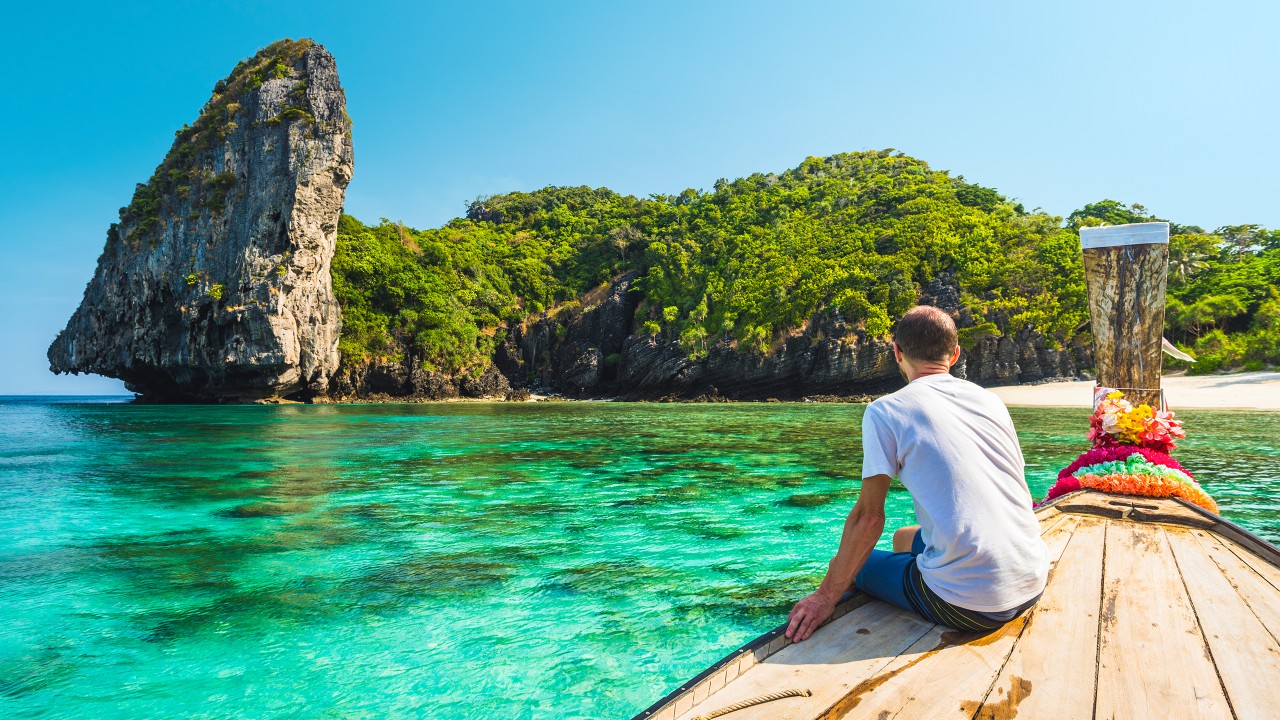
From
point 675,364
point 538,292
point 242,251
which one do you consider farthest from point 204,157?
point 675,364

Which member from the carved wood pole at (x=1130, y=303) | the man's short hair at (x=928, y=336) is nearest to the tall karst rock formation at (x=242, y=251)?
the carved wood pole at (x=1130, y=303)

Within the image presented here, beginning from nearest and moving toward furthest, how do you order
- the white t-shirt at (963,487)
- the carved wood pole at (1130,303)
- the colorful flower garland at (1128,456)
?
the white t-shirt at (963,487), the colorful flower garland at (1128,456), the carved wood pole at (1130,303)

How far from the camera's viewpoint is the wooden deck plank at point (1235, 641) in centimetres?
176

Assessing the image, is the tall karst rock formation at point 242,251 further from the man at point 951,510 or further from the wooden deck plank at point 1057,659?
the wooden deck plank at point 1057,659

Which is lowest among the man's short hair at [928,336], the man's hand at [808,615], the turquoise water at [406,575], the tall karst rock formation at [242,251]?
the turquoise water at [406,575]

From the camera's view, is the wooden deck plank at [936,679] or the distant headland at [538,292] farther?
the distant headland at [538,292]

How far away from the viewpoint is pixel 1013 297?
40.1 m

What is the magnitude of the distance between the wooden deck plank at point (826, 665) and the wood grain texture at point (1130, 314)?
5.20 m

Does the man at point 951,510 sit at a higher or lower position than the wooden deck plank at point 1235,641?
→ higher

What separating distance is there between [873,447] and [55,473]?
14374 mm

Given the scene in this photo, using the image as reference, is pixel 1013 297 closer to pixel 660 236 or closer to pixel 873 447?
pixel 660 236

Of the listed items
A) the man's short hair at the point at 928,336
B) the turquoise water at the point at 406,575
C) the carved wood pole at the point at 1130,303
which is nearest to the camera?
the man's short hair at the point at 928,336

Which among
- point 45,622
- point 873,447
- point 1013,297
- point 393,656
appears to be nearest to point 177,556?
point 45,622

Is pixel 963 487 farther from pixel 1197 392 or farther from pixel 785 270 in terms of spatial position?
pixel 785 270
